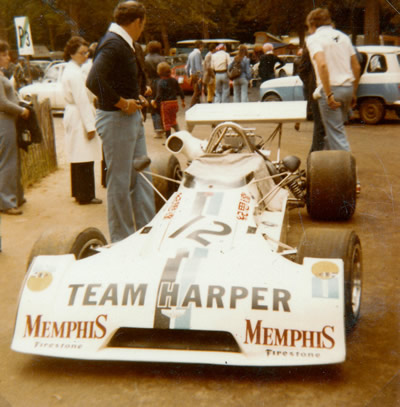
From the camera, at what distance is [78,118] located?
8.42 meters

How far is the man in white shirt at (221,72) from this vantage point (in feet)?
59.2

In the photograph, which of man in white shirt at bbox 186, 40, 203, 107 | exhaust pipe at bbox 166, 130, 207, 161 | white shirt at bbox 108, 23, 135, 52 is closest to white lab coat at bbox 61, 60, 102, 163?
exhaust pipe at bbox 166, 130, 207, 161

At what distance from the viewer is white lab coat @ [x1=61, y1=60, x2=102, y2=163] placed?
326 inches

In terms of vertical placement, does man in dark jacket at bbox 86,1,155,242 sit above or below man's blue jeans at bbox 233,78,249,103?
above

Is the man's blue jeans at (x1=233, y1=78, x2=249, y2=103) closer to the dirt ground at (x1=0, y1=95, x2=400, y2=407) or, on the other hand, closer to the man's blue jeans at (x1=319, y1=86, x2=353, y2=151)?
the man's blue jeans at (x1=319, y1=86, x2=353, y2=151)

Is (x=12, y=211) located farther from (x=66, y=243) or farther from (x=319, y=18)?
(x=319, y=18)

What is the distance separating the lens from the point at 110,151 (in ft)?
20.1

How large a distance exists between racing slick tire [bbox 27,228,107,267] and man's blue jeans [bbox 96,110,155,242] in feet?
3.68

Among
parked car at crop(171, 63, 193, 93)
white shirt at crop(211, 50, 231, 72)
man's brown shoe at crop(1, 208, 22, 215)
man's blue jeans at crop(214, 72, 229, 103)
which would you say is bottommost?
parked car at crop(171, 63, 193, 93)

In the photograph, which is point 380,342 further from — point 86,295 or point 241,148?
point 241,148

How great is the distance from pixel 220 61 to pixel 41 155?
27.1ft

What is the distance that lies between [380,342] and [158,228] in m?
1.71

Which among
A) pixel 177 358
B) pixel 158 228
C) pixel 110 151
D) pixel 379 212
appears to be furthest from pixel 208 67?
pixel 177 358

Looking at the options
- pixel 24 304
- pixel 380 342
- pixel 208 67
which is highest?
pixel 24 304
